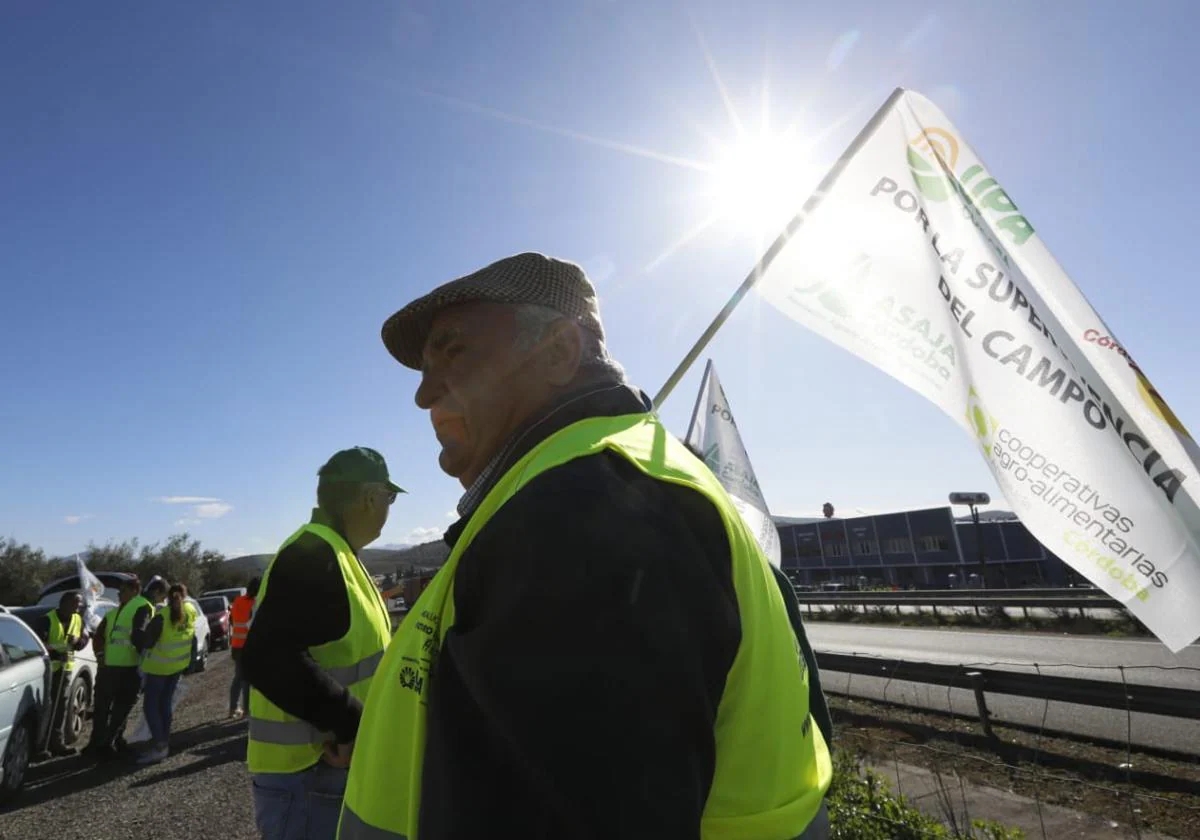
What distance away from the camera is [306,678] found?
2516 millimetres

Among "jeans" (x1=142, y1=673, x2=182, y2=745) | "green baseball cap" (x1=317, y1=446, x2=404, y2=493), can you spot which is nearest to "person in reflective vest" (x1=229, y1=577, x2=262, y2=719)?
"jeans" (x1=142, y1=673, x2=182, y2=745)

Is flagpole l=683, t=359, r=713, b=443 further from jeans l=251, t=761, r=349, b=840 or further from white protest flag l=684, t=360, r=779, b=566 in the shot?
jeans l=251, t=761, r=349, b=840

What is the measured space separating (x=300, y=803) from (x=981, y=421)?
3290mm

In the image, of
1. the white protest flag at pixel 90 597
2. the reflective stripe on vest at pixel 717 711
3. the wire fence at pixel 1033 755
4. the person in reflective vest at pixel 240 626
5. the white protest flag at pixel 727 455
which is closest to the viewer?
the reflective stripe on vest at pixel 717 711

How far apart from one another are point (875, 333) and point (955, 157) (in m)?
1.03

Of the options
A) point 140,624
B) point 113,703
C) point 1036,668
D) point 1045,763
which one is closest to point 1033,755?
point 1045,763

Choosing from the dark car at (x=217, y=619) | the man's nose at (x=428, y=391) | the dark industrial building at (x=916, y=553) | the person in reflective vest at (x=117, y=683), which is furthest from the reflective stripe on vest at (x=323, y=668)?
the dark industrial building at (x=916, y=553)

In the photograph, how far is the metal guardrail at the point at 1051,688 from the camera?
543 cm

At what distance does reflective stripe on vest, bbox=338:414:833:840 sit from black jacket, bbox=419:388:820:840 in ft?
0.32

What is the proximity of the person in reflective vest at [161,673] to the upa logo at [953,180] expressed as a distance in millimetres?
9710

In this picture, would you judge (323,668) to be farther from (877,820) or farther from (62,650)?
(62,650)

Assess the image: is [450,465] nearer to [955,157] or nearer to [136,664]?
[955,157]

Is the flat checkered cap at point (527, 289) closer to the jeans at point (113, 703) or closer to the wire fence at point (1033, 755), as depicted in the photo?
the wire fence at point (1033, 755)

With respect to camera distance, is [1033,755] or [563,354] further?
[1033,755]
